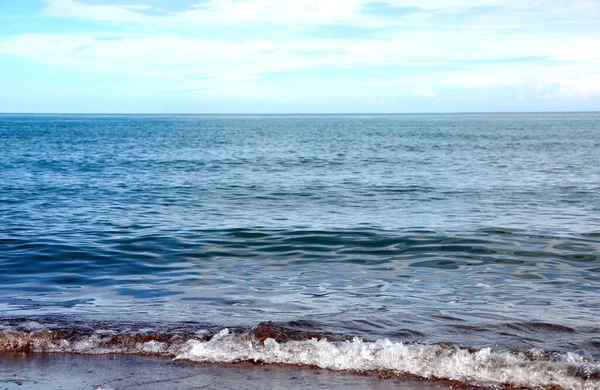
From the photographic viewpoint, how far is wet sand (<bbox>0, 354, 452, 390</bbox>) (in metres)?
6.50

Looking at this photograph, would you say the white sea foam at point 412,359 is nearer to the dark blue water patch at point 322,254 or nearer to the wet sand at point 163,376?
the wet sand at point 163,376

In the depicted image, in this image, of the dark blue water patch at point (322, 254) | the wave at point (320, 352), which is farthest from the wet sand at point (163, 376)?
the dark blue water patch at point (322, 254)

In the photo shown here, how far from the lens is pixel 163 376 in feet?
22.4

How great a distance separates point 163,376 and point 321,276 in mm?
5705

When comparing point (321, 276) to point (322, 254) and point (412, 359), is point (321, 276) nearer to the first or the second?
point (322, 254)

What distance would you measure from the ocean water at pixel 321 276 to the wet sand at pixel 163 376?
28 cm

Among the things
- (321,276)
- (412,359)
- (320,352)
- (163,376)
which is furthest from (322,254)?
(163,376)

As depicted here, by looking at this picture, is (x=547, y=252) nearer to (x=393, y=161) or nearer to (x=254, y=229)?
(x=254, y=229)

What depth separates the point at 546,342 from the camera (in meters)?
7.87

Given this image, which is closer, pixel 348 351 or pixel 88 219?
pixel 348 351

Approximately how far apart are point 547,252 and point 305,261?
213 inches

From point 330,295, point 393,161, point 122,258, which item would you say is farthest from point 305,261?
point 393,161

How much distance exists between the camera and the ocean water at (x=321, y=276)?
758cm

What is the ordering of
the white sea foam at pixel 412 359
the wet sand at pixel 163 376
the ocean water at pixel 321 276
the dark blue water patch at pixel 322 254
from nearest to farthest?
1. the wet sand at pixel 163 376
2. the white sea foam at pixel 412 359
3. the ocean water at pixel 321 276
4. the dark blue water patch at pixel 322 254
